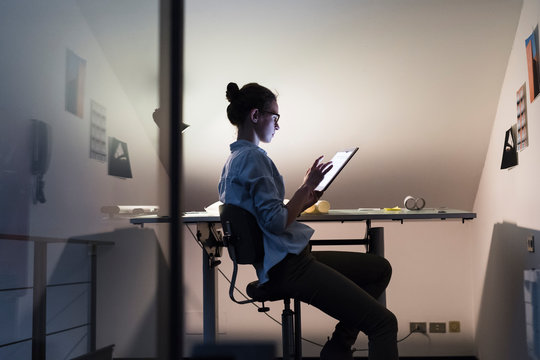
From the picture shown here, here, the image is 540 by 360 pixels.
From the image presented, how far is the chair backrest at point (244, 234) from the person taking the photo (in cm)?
157

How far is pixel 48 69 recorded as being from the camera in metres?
2.41

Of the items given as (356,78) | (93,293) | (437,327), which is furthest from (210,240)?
(437,327)

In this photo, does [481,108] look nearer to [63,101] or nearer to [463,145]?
[463,145]

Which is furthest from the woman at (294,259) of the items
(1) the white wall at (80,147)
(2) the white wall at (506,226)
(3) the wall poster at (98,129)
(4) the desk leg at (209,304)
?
(3) the wall poster at (98,129)

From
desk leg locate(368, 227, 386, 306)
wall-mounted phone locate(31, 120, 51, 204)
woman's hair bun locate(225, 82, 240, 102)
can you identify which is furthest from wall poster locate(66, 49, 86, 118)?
desk leg locate(368, 227, 386, 306)

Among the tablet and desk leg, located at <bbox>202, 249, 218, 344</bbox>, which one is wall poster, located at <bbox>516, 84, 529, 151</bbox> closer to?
the tablet

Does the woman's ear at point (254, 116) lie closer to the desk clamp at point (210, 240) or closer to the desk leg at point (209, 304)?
the desk clamp at point (210, 240)

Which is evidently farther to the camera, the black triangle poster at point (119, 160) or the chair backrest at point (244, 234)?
the black triangle poster at point (119, 160)

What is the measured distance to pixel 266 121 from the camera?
1.71 meters

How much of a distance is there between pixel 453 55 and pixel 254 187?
139 cm

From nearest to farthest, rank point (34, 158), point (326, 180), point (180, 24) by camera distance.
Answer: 1. point (180, 24)
2. point (326, 180)
3. point (34, 158)

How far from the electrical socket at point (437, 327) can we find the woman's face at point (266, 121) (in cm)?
180

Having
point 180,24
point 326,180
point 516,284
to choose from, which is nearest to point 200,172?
point 326,180

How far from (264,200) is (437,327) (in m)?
1.90
